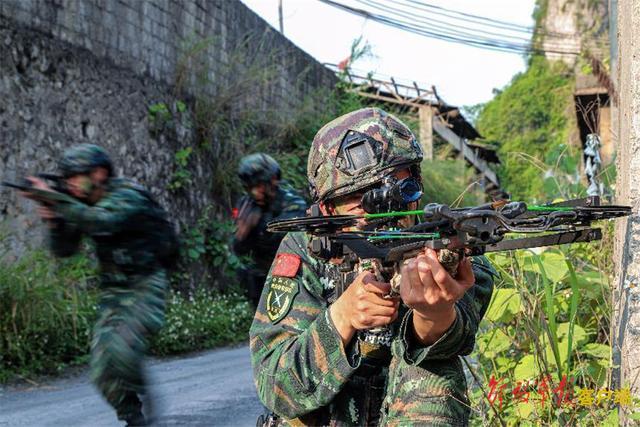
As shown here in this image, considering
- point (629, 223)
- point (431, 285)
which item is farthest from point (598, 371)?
point (431, 285)

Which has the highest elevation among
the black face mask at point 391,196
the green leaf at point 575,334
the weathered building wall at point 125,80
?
the weathered building wall at point 125,80

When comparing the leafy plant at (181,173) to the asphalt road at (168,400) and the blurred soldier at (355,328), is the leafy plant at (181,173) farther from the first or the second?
the blurred soldier at (355,328)

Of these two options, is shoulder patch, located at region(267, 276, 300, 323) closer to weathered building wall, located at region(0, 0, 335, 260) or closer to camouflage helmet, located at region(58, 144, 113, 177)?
camouflage helmet, located at region(58, 144, 113, 177)

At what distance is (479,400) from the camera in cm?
333

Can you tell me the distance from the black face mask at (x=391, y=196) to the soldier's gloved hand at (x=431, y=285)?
28 cm

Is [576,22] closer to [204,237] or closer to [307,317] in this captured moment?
[204,237]

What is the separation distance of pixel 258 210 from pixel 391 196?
14.1ft

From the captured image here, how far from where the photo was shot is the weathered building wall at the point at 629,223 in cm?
261

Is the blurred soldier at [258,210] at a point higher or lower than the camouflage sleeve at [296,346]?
higher

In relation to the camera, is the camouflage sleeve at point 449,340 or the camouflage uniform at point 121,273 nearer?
the camouflage sleeve at point 449,340

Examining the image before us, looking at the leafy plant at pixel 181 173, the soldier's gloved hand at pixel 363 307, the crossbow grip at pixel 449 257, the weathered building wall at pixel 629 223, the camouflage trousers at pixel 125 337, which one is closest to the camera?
the crossbow grip at pixel 449 257

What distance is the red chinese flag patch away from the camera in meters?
2.27

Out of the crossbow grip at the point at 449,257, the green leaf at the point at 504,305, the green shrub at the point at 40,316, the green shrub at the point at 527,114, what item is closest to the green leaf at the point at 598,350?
the green leaf at the point at 504,305

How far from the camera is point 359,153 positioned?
2236 millimetres
